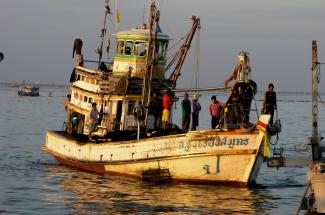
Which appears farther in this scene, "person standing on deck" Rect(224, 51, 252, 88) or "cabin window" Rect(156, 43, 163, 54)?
"cabin window" Rect(156, 43, 163, 54)

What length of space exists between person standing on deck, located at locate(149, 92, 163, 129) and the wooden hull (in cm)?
216

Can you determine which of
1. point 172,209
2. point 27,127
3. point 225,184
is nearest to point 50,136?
point 225,184

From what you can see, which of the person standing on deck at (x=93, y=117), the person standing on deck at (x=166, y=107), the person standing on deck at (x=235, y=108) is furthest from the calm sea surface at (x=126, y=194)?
the person standing on deck at (x=166, y=107)

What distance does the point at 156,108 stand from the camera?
31.1 meters

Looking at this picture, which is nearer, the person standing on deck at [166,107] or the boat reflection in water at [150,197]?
the boat reflection in water at [150,197]

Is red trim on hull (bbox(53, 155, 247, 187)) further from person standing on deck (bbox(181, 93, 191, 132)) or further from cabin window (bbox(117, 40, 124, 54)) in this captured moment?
cabin window (bbox(117, 40, 124, 54))

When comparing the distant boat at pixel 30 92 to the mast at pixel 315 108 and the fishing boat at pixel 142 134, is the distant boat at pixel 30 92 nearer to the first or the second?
the fishing boat at pixel 142 134

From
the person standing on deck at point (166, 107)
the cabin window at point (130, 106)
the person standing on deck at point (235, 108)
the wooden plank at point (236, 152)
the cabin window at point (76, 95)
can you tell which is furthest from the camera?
the cabin window at point (76, 95)

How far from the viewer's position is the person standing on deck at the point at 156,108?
30.8 m

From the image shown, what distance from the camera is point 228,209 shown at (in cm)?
2397

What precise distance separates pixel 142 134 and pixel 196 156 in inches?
131

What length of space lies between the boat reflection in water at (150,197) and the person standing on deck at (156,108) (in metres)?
2.79

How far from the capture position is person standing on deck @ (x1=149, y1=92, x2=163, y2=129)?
3084 cm

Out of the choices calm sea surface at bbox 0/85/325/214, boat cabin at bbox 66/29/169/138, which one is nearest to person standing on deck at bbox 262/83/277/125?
calm sea surface at bbox 0/85/325/214
